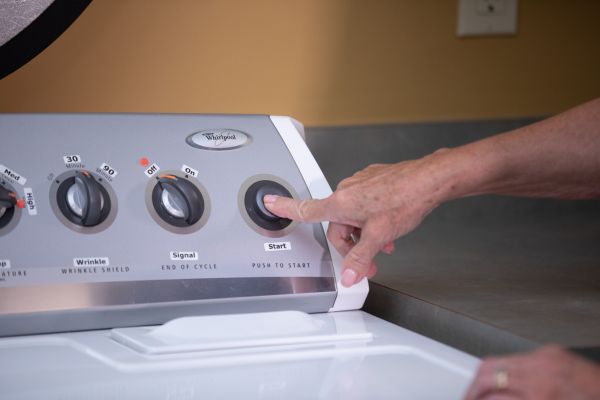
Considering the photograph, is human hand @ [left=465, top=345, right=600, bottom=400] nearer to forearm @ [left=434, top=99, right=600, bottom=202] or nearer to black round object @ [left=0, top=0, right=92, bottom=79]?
forearm @ [left=434, top=99, right=600, bottom=202]

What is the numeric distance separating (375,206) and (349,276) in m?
0.07

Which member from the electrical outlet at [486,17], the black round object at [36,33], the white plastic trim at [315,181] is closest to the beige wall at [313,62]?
the electrical outlet at [486,17]

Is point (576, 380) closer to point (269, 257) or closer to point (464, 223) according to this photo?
point (269, 257)

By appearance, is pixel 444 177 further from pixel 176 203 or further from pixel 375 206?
pixel 176 203

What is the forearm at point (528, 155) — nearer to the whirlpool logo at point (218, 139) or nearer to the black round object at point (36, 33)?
the whirlpool logo at point (218, 139)

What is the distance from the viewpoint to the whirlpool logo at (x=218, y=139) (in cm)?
81

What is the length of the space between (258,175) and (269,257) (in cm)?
9

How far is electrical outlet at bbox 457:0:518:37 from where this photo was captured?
1.34 meters

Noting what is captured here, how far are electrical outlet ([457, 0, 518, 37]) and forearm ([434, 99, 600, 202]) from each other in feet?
2.04

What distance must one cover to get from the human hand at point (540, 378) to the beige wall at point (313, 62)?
77cm

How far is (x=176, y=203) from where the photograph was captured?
75 centimetres

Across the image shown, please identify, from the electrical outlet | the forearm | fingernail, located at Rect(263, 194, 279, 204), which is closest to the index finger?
fingernail, located at Rect(263, 194, 279, 204)

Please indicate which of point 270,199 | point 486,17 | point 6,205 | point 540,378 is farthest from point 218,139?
point 486,17

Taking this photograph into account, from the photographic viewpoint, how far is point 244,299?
0.72 m
